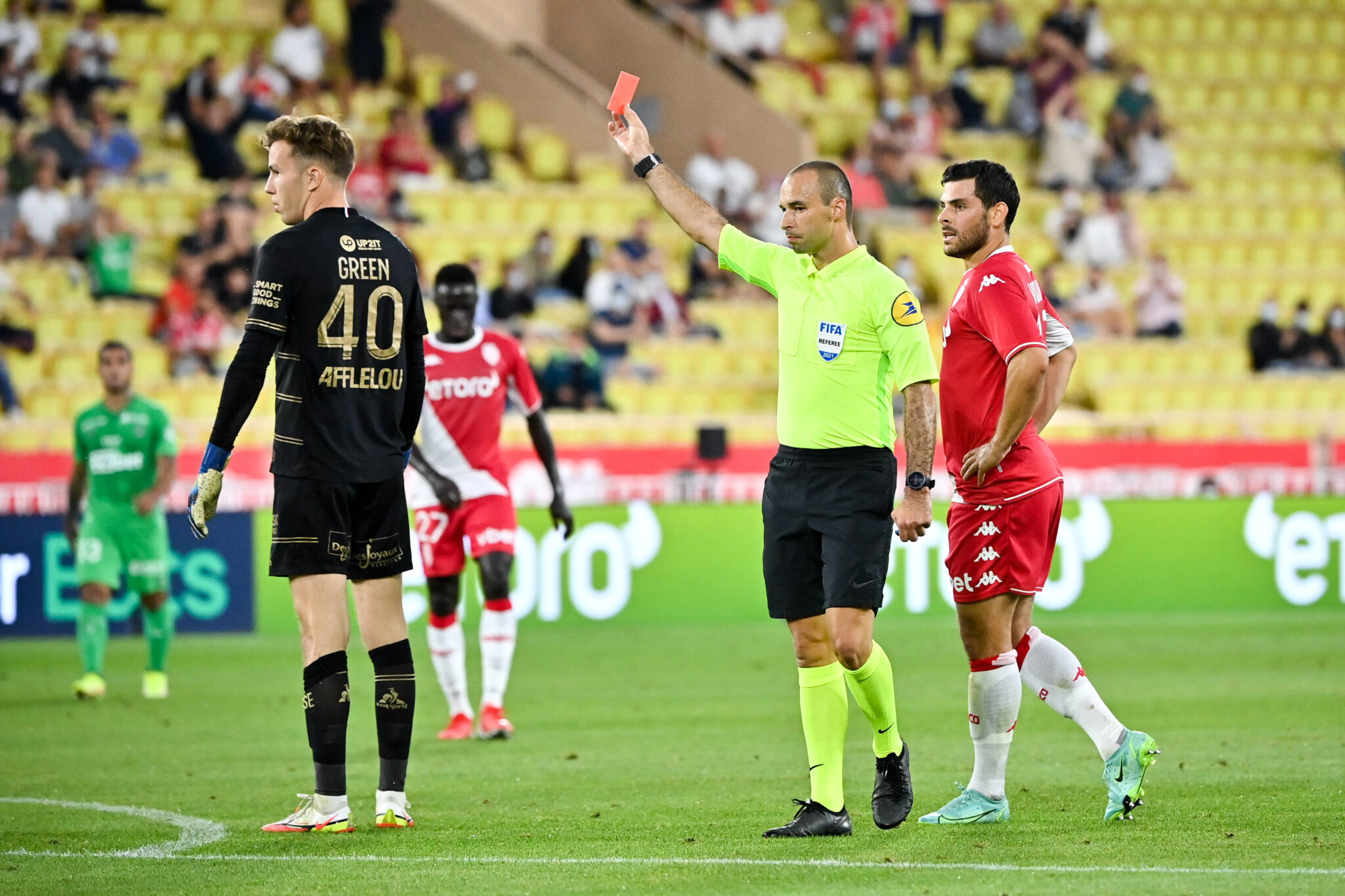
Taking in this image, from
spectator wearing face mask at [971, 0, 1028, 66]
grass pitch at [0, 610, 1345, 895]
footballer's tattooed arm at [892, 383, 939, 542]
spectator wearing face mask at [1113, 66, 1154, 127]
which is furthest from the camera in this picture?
spectator wearing face mask at [971, 0, 1028, 66]

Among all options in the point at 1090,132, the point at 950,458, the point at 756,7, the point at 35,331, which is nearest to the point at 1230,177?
the point at 1090,132

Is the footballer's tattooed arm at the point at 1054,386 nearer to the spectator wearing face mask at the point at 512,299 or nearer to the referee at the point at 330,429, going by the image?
the referee at the point at 330,429

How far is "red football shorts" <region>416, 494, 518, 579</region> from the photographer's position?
34.1 ft

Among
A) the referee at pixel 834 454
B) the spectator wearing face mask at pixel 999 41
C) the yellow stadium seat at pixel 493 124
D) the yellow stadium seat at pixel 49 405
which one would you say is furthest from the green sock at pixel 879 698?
the spectator wearing face mask at pixel 999 41

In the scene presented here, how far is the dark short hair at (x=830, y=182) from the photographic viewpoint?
666 cm

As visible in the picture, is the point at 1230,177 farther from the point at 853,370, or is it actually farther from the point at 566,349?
the point at 853,370

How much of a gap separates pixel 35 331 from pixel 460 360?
10816 mm

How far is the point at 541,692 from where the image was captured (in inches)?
488

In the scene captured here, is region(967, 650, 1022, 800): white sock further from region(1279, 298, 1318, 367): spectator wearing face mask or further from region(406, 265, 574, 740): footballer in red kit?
region(1279, 298, 1318, 367): spectator wearing face mask

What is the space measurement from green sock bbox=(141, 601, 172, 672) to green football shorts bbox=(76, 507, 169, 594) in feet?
0.47

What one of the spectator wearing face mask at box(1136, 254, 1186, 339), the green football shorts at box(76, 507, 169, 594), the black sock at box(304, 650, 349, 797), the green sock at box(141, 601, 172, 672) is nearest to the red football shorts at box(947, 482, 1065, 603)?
the black sock at box(304, 650, 349, 797)

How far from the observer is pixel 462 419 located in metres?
10.5

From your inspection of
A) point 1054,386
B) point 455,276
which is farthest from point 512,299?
point 1054,386

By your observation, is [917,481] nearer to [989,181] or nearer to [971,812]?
[989,181]
